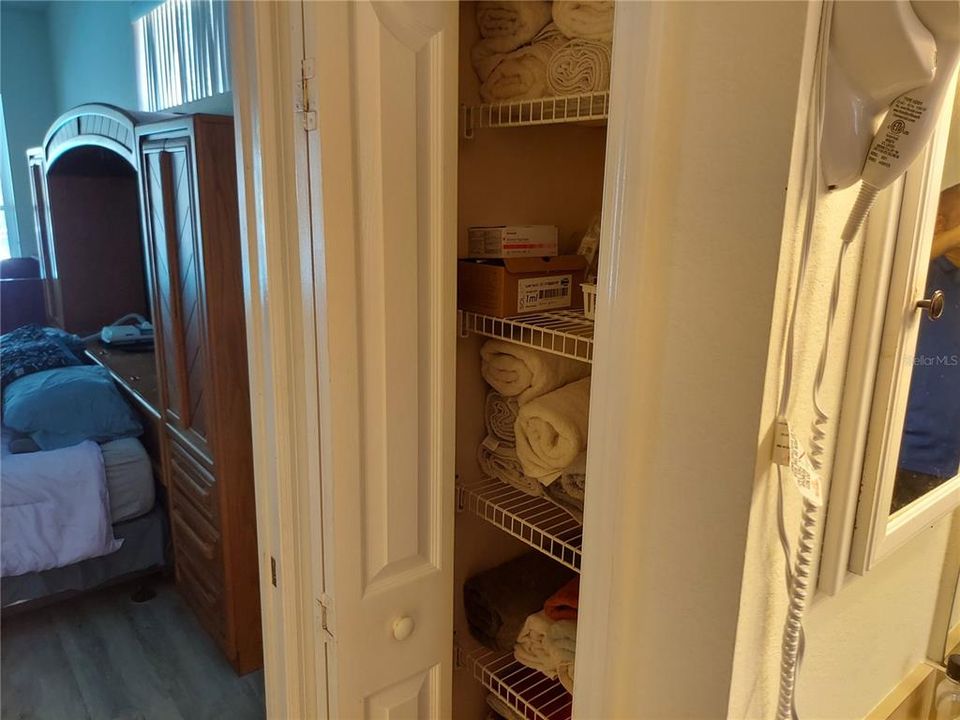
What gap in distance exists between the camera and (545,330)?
1.00 meters

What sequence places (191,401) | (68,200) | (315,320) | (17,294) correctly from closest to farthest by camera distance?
1. (315,320)
2. (191,401)
3. (68,200)
4. (17,294)

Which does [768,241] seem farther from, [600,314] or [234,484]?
[234,484]

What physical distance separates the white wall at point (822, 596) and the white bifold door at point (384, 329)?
20.8 inches

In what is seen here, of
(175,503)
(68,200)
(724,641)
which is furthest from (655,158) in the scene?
(68,200)

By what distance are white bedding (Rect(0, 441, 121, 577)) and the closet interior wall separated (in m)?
1.67

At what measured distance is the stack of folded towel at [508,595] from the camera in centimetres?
122

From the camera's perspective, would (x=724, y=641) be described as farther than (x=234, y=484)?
No

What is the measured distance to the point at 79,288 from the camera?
3.79 metres

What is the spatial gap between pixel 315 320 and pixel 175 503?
1.83m

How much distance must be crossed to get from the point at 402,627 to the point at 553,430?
400 millimetres

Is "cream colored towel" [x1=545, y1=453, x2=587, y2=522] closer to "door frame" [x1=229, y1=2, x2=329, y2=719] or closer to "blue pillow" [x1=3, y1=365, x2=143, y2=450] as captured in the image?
"door frame" [x1=229, y1=2, x2=329, y2=719]

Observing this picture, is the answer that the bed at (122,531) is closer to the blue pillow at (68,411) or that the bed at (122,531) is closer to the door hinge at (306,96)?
the blue pillow at (68,411)

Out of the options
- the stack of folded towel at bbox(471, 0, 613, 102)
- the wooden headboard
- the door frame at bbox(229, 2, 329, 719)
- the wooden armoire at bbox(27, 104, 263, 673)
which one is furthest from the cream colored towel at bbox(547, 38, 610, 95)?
the wooden headboard

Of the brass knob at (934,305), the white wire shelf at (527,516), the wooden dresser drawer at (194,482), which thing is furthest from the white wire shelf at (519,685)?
the wooden dresser drawer at (194,482)
